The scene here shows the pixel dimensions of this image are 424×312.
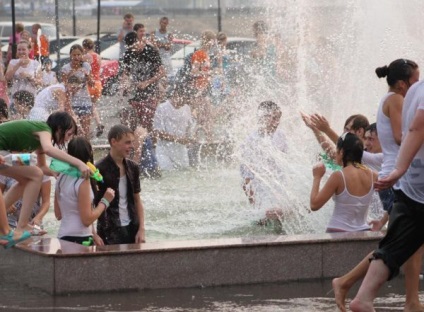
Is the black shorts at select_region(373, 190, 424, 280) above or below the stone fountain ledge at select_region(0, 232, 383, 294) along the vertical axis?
above

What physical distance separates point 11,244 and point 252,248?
1.63m

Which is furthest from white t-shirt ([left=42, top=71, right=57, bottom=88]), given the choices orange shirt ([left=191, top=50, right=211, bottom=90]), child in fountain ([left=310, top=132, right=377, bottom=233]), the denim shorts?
the denim shorts

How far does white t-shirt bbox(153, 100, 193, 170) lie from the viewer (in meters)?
15.2

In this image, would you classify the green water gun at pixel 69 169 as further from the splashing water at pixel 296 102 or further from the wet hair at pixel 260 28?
the wet hair at pixel 260 28

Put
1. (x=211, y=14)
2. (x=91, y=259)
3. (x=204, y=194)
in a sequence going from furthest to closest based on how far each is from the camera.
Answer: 1. (x=211, y=14)
2. (x=204, y=194)
3. (x=91, y=259)

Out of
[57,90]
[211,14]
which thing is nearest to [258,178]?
[57,90]

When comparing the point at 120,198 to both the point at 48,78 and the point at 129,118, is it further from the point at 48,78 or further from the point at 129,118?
the point at 48,78

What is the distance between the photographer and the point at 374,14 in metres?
18.0

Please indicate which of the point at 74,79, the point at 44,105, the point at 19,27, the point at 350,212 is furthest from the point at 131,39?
the point at 350,212

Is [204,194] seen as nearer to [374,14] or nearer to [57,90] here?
[57,90]

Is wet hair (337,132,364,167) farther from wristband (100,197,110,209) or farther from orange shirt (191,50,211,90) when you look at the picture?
orange shirt (191,50,211,90)

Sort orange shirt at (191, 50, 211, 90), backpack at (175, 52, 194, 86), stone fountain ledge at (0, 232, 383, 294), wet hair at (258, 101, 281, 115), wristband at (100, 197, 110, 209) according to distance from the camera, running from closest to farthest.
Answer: stone fountain ledge at (0, 232, 383, 294), wristband at (100, 197, 110, 209), wet hair at (258, 101, 281, 115), backpack at (175, 52, 194, 86), orange shirt at (191, 50, 211, 90)

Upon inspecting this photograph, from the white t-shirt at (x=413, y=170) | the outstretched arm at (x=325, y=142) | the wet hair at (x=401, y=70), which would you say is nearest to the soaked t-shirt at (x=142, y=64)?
the outstretched arm at (x=325, y=142)

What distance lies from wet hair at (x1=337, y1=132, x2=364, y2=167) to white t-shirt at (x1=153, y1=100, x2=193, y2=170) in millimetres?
6309
